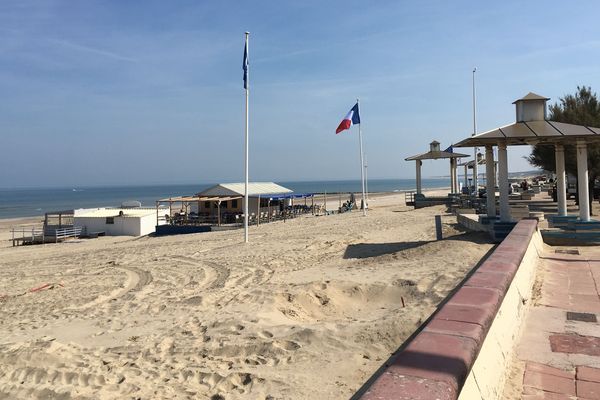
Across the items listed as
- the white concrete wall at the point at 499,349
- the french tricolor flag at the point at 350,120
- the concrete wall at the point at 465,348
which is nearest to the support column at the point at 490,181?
the white concrete wall at the point at 499,349

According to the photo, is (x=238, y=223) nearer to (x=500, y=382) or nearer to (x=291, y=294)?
(x=291, y=294)

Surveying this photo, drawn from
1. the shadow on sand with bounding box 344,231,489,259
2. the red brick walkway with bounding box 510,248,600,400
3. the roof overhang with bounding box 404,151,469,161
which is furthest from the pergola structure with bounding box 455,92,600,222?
the roof overhang with bounding box 404,151,469,161

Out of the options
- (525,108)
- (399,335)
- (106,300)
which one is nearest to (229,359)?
(399,335)

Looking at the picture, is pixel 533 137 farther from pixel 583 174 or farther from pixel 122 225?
pixel 122 225

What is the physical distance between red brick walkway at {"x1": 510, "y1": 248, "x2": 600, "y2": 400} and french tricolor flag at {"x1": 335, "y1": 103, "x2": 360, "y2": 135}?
18318 millimetres

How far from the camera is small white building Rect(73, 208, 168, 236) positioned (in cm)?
2927

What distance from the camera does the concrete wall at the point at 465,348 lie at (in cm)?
203

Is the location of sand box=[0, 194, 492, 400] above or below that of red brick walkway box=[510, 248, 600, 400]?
below

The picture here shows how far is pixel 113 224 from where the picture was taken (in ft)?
97.9

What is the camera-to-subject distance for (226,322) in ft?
20.7

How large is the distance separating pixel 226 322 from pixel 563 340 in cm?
401

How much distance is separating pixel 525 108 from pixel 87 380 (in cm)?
994

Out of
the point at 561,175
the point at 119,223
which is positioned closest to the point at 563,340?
the point at 561,175

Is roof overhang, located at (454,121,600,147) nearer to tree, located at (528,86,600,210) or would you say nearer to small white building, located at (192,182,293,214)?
tree, located at (528,86,600,210)
